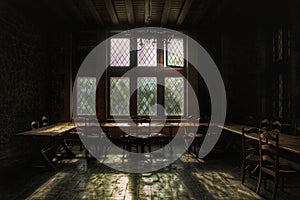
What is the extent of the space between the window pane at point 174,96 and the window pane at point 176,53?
19.8 inches

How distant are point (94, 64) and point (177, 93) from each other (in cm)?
269

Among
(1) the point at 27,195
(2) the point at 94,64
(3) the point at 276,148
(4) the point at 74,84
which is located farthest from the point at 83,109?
(3) the point at 276,148

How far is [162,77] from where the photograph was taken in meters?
8.86

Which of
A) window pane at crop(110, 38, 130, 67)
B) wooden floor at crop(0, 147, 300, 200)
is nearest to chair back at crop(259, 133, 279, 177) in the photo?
wooden floor at crop(0, 147, 300, 200)

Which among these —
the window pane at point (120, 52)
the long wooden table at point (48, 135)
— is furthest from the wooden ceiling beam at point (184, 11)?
the long wooden table at point (48, 135)

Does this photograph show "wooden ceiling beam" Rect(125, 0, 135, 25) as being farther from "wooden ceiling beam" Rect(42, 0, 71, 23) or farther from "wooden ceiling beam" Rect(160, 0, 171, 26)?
"wooden ceiling beam" Rect(42, 0, 71, 23)

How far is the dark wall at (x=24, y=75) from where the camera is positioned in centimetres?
589

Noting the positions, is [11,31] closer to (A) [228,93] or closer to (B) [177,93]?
(B) [177,93]

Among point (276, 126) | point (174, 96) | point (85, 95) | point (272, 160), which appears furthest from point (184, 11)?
point (272, 160)

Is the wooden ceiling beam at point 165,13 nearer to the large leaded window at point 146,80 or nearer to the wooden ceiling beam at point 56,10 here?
the large leaded window at point 146,80

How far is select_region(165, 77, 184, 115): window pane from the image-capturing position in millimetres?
8836

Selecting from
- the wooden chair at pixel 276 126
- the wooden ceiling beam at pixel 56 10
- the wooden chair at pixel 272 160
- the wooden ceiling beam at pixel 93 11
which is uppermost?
the wooden ceiling beam at pixel 93 11

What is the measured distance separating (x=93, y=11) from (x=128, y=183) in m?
4.72

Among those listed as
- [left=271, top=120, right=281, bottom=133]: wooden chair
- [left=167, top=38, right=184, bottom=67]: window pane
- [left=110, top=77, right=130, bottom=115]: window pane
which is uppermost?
[left=167, top=38, right=184, bottom=67]: window pane
